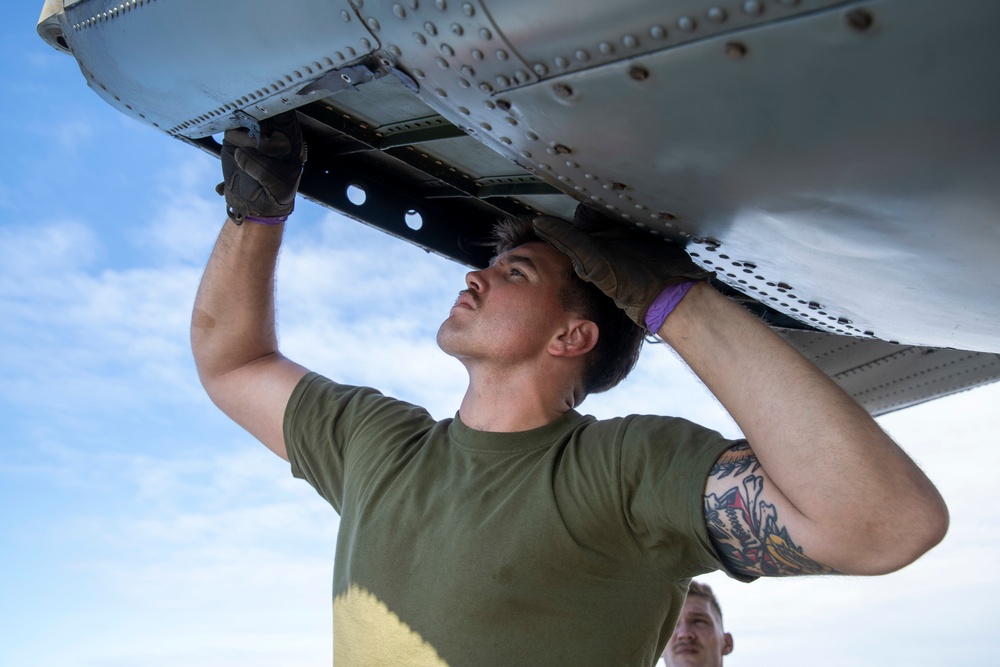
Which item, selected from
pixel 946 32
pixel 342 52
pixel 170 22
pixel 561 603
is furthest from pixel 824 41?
pixel 170 22

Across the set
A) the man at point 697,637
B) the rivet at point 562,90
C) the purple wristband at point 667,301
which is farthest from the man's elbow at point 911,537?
the man at point 697,637

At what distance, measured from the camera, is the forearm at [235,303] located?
12.5 ft

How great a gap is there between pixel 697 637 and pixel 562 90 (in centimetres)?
522

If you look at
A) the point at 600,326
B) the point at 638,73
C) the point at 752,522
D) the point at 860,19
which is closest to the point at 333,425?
the point at 600,326

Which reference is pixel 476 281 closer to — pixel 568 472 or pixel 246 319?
pixel 568 472

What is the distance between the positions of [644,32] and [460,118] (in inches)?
28.5

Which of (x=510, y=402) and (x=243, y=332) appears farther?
(x=243, y=332)

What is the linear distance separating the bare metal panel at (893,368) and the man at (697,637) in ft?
6.65

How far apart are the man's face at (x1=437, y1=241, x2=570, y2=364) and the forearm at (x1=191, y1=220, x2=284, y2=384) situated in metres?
0.99

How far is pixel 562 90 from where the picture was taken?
1.98 m

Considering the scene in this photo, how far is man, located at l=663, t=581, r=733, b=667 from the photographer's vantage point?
20.4 feet

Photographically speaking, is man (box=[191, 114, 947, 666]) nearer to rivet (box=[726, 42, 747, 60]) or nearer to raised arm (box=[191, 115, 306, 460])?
raised arm (box=[191, 115, 306, 460])

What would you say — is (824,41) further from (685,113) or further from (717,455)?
(717,455)

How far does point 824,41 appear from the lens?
5.28ft
